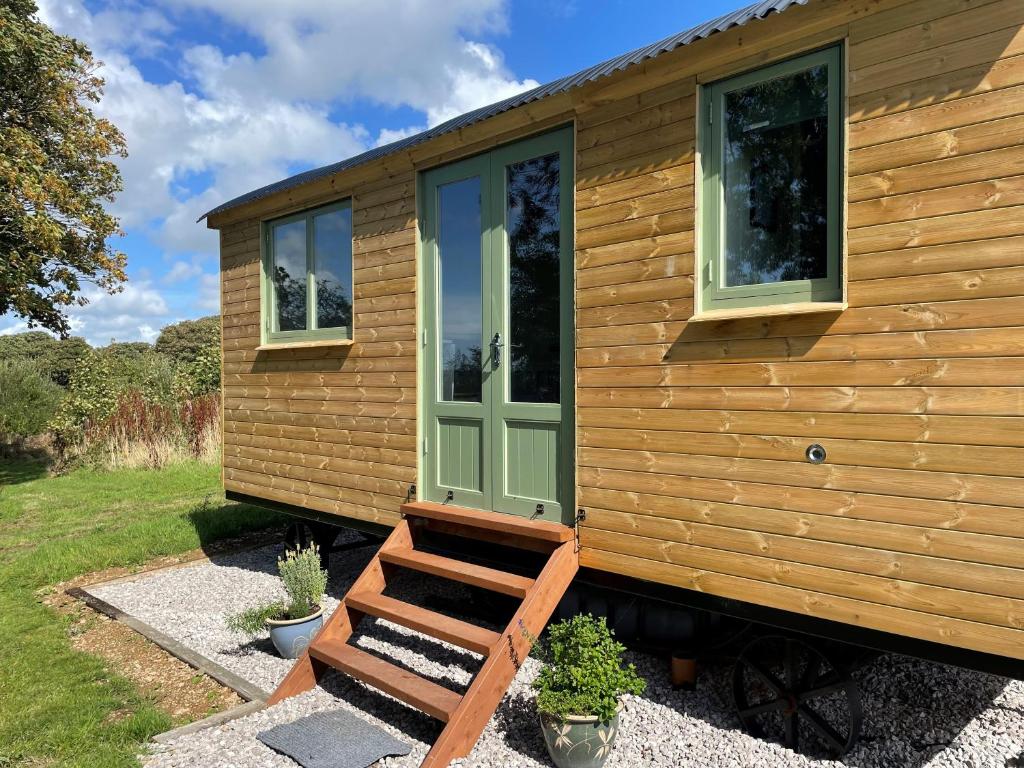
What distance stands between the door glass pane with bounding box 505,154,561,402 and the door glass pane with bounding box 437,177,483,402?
0.29m

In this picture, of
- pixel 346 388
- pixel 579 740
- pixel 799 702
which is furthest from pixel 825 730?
pixel 346 388

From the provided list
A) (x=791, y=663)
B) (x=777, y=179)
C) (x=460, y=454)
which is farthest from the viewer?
(x=460, y=454)

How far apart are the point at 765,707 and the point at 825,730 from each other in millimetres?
272

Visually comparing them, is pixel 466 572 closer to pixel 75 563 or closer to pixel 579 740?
pixel 579 740

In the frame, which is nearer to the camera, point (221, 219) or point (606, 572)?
point (606, 572)

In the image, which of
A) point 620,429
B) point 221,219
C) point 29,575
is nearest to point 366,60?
point 221,219

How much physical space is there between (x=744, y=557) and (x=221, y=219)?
5699 millimetres

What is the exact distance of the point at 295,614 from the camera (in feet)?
14.4

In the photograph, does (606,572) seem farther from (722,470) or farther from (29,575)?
(29,575)

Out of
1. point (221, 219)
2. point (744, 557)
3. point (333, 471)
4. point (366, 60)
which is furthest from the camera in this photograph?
point (366, 60)

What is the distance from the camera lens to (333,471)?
534cm

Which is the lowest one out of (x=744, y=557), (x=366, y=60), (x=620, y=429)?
(x=744, y=557)

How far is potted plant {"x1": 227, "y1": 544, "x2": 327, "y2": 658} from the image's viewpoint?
14.1 feet

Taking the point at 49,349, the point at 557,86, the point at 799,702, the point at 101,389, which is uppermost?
the point at 557,86
